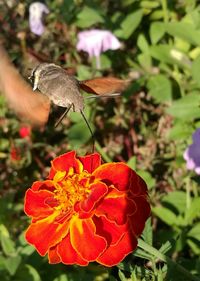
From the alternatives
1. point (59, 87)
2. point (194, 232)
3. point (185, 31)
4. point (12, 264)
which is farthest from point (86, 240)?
point (185, 31)

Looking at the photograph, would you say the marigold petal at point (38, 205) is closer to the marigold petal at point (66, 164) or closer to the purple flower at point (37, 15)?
the marigold petal at point (66, 164)

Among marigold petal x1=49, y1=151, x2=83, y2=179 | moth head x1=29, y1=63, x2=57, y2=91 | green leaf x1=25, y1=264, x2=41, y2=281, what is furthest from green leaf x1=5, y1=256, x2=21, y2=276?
moth head x1=29, y1=63, x2=57, y2=91

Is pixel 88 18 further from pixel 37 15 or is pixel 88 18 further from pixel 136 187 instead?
pixel 136 187

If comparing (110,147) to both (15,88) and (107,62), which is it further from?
(15,88)

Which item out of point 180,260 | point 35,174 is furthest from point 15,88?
point 35,174

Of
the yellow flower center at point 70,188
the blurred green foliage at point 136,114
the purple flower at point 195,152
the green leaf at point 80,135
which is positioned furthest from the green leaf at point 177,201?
the yellow flower center at point 70,188

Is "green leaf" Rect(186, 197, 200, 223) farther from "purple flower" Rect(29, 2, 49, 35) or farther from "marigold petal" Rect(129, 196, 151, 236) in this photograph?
"purple flower" Rect(29, 2, 49, 35)
